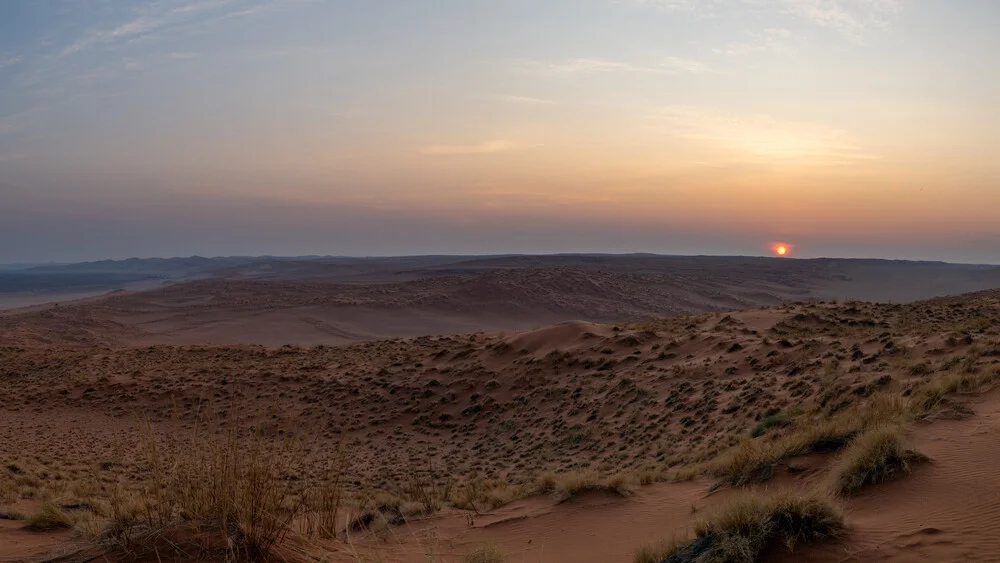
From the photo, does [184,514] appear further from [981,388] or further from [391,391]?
[391,391]

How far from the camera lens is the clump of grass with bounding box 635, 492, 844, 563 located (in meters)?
4.80

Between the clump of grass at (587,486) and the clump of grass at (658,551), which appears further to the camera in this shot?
the clump of grass at (587,486)

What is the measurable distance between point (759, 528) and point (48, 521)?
7571mm

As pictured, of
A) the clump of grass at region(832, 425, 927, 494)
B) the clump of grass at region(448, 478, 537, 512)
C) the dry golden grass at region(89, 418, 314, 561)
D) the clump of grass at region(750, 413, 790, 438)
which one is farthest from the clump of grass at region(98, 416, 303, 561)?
the clump of grass at region(750, 413, 790, 438)

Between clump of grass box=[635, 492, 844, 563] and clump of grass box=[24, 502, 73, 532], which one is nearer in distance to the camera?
clump of grass box=[635, 492, 844, 563]

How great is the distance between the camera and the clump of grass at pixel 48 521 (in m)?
6.87

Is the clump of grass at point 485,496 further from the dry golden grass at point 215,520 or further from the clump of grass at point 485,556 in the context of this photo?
the dry golden grass at point 215,520

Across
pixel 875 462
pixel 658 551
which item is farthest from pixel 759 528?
pixel 875 462

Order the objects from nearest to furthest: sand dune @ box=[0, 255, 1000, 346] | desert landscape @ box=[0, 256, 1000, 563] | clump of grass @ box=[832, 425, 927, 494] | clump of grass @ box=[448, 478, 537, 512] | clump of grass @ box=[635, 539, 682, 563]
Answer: desert landscape @ box=[0, 256, 1000, 563]
clump of grass @ box=[635, 539, 682, 563]
clump of grass @ box=[832, 425, 927, 494]
clump of grass @ box=[448, 478, 537, 512]
sand dune @ box=[0, 255, 1000, 346]

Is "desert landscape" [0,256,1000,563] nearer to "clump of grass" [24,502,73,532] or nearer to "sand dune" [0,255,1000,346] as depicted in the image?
"clump of grass" [24,502,73,532]

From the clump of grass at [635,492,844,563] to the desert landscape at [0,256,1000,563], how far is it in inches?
0.7

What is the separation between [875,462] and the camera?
6414 millimetres

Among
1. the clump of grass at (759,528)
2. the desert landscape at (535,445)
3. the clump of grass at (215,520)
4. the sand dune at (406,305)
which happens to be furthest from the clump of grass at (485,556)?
the sand dune at (406,305)

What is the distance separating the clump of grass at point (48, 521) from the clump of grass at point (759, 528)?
658 cm
